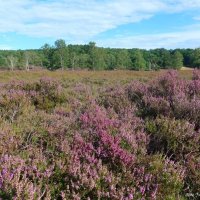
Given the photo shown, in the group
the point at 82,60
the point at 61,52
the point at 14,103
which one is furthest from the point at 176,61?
the point at 14,103

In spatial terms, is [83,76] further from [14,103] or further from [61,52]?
[61,52]

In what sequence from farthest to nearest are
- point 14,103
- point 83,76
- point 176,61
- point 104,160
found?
point 176,61, point 83,76, point 14,103, point 104,160

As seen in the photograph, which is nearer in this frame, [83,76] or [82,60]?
[83,76]

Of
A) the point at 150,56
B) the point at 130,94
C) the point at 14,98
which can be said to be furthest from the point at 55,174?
the point at 150,56

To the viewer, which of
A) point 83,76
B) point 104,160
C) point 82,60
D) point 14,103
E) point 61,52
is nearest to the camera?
point 104,160

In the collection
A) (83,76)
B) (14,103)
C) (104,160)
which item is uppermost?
(83,76)

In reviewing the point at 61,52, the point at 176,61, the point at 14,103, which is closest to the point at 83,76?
the point at 14,103

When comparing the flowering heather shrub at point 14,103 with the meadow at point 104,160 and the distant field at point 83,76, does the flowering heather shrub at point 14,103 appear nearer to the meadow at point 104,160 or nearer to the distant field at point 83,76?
the meadow at point 104,160

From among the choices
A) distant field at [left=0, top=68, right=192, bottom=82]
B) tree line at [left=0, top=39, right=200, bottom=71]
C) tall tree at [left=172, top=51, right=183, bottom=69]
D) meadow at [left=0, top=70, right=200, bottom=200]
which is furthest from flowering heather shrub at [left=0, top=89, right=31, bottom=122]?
tall tree at [left=172, top=51, right=183, bottom=69]

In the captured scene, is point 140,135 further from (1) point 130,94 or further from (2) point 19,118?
(1) point 130,94

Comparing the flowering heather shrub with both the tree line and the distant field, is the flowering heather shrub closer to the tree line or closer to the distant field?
the distant field

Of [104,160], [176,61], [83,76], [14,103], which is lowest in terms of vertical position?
[104,160]

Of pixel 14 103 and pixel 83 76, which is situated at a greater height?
pixel 83 76

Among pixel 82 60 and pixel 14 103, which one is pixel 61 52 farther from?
pixel 14 103
